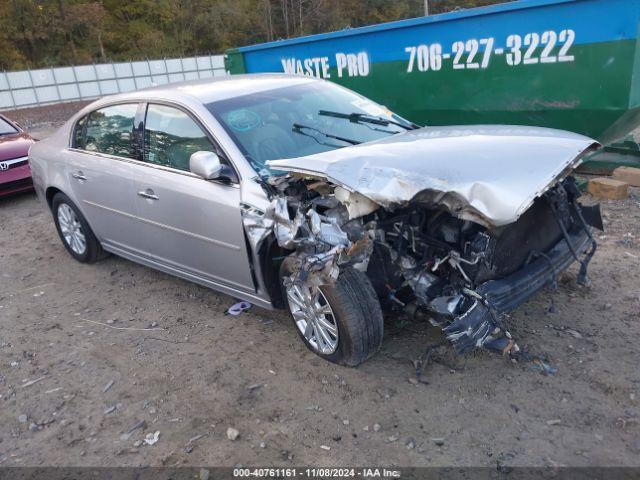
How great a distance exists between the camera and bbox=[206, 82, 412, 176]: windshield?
12.2 ft

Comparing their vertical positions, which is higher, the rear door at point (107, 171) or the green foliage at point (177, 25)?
the green foliage at point (177, 25)

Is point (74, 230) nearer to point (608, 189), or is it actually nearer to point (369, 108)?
point (369, 108)

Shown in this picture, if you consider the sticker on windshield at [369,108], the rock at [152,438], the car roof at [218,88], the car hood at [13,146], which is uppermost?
the car roof at [218,88]

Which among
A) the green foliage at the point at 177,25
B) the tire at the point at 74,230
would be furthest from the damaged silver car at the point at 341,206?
the green foliage at the point at 177,25

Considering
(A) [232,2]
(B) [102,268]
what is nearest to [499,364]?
(B) [102,268]

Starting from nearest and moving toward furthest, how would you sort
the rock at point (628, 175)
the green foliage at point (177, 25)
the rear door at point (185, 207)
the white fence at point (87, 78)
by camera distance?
the rear door at point (185, 207) < the rock at point (628, 175) < the white fence at point (87, 78) < the green foliage at point (177, 25)

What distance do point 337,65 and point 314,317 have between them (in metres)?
5.61

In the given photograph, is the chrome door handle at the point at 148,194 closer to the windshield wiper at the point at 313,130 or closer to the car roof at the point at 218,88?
the car roof at the point at 218,88

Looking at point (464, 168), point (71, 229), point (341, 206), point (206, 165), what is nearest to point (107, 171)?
point (71, 229)

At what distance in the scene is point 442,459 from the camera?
8.55 ft

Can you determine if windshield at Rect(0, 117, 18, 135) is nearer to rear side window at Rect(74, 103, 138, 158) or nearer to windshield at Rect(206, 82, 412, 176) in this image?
rear side window at Rect(74, 103, 138, 158)

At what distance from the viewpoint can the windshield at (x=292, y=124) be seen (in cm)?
373

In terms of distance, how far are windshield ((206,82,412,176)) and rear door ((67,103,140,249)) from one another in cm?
98

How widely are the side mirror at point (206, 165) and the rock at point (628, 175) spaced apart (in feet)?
15.6
